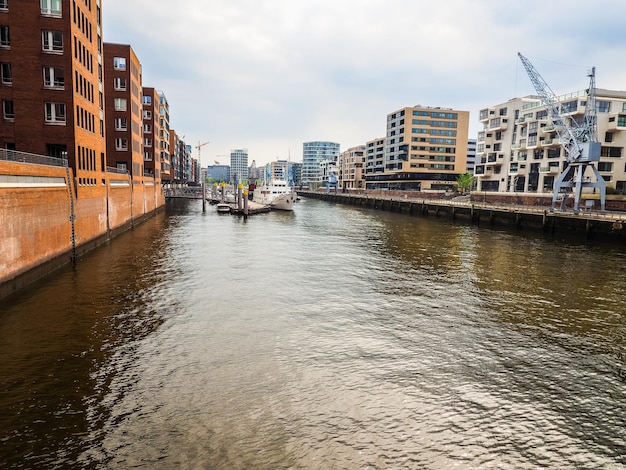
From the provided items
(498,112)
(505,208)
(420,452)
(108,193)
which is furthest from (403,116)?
(420,452)

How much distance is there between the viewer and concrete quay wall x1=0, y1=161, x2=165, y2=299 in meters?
22.0

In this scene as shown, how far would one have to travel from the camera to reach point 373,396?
523 inches

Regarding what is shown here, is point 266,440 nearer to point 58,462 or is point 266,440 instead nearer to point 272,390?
point 272,390

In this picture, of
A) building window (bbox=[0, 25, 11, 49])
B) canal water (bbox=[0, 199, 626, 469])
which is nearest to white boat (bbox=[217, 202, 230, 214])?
building window (bbox=[0, 25, 11, 49])

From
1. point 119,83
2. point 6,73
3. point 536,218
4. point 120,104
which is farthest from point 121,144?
point 536,218

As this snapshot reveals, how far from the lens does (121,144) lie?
72500mm

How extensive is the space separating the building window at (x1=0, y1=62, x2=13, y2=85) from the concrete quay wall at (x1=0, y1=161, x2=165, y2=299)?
987 centimetres

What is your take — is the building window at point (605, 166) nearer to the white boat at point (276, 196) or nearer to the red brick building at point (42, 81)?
the white boat at point (276, 196)

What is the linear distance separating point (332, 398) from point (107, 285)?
1889 centimetres

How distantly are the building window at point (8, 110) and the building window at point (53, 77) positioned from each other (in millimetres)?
3617

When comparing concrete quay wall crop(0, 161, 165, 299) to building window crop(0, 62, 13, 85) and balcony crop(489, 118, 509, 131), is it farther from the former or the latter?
balcony crop(489, 118, 509, 131)

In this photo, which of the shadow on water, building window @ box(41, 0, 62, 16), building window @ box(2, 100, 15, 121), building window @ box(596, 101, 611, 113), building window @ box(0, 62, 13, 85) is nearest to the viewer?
the shadow on water

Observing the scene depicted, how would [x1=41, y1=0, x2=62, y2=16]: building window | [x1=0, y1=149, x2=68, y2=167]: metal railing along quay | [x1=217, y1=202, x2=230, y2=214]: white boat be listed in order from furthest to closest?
1. [x1=217, y1=202, x2=230, y2=214]: white boat
2. [x1=41, y1=0, x2=62, y2=16]: building window
3. [x1=0, y1=149, x2=68, y2=167]: metal railing along quay

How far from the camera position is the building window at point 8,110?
35.9m
